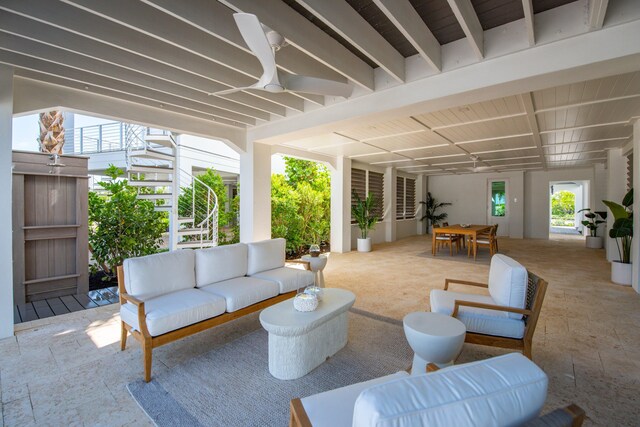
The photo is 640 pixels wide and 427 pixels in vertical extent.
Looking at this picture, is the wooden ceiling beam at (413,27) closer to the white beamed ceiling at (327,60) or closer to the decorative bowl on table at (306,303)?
the white beamed ceiling at (327,60)

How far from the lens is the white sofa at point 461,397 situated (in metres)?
0.78

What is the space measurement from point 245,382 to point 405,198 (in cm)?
1040

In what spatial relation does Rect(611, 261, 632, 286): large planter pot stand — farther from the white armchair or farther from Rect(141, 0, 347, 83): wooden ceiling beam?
Rect(141, 0, 347, 83): wooden ceiling beam

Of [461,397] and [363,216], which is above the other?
[363,216]

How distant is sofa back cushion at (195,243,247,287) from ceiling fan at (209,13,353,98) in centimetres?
180

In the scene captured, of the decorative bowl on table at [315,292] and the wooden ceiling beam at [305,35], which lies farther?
the decorative bowl on table at [315,292]

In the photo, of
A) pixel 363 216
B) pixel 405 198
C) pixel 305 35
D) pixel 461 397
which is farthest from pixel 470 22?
pixel 405 198

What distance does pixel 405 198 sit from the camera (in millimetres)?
11719

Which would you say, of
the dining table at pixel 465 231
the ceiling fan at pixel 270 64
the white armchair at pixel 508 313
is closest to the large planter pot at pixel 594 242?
the dining table at pixel 465 231

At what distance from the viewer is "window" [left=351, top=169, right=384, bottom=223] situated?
348 inches

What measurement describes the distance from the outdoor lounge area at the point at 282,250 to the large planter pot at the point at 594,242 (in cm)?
454

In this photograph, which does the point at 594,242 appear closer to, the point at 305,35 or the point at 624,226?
the point at 624,226

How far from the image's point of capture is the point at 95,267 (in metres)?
5.02

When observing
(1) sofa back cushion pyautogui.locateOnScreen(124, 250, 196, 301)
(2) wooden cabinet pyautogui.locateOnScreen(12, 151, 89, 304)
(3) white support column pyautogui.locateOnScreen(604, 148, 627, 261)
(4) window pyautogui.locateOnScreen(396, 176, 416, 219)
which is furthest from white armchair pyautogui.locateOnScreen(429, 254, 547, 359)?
(4) window pyautogui.locateOnScreen(396, 176, 416, 219)
